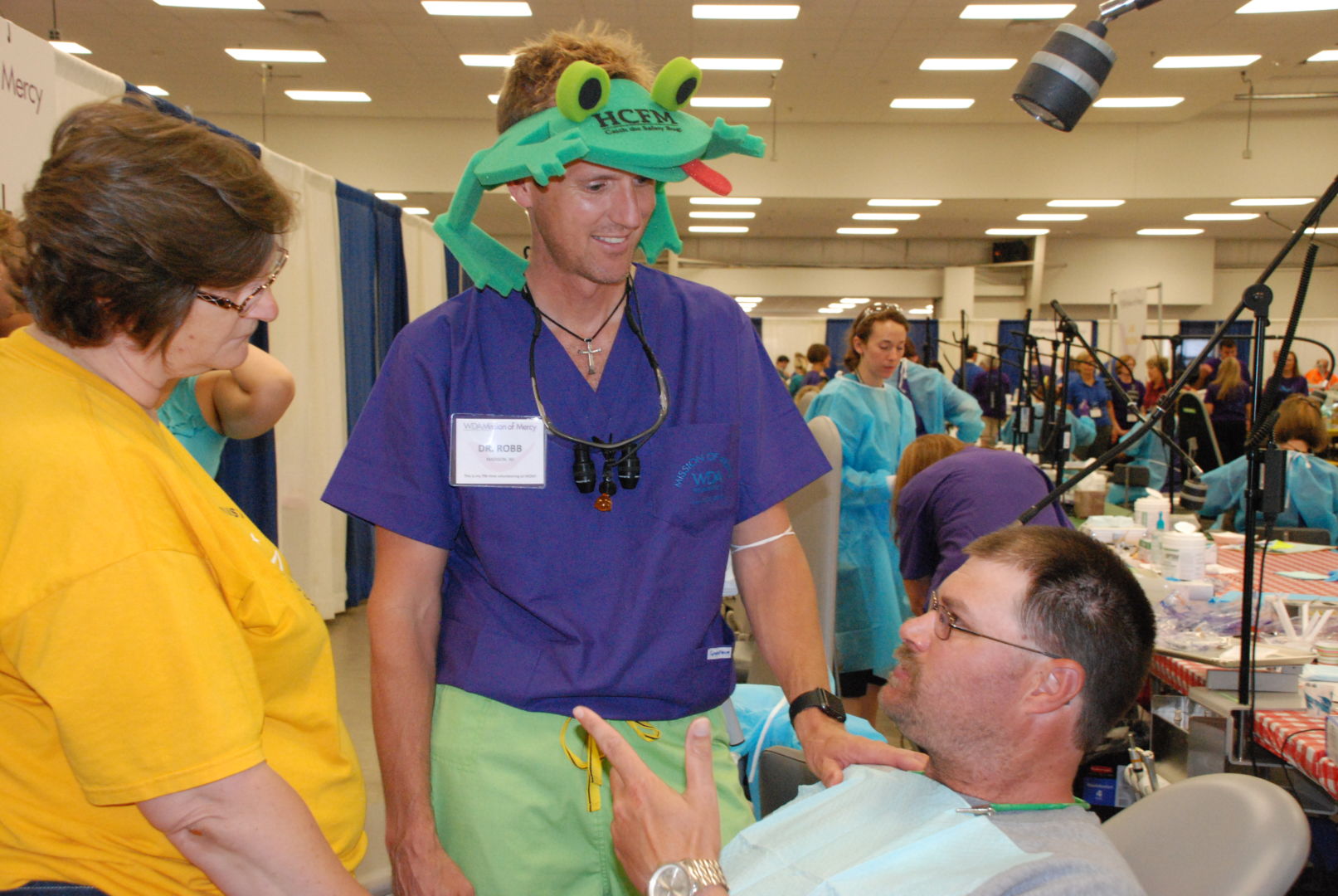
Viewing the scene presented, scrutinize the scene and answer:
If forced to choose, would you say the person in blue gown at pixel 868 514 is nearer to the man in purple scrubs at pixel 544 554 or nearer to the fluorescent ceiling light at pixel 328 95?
the man in purple scrubs at pixel 544 554

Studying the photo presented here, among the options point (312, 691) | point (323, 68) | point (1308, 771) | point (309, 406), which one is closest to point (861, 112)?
point (323, 68)

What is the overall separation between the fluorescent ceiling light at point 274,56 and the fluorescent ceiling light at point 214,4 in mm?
1056

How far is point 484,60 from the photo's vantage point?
354 inches

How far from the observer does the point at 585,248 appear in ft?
4.12

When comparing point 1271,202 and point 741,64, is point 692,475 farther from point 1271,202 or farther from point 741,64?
point 1271,202

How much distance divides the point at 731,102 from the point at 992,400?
4.90 metres

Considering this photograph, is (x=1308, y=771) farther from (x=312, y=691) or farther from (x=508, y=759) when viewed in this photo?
(x=312, y=691)

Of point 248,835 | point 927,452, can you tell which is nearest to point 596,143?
point 248,835

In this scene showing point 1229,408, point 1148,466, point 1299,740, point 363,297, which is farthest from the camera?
point 1229,408

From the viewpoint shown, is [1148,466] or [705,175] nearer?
[705,175]

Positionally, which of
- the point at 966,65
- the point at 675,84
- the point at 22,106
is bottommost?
the point at 675,84

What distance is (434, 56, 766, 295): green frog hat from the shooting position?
1.14m

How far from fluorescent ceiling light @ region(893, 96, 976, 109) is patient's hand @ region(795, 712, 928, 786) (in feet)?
33.0

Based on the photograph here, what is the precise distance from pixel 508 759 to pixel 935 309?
16.2 meters
